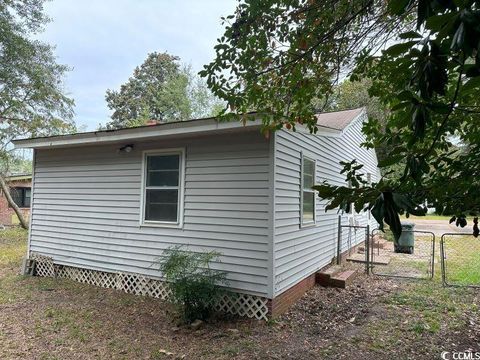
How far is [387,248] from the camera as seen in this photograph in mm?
11477

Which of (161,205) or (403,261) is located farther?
(403,261)

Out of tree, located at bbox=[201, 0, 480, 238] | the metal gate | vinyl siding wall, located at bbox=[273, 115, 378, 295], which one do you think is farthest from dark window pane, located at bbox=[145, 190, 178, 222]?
the metal gate

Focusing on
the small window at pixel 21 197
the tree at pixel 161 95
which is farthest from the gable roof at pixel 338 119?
the small window at pixel 21 197

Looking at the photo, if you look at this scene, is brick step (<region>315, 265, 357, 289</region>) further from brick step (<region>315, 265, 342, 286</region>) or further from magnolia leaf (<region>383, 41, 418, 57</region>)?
magnolia leaf (<region>383, 41, 418, 57</region>)

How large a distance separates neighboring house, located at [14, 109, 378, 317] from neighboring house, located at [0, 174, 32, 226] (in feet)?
45.5

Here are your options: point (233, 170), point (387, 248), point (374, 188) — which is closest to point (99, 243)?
point (233, 170)

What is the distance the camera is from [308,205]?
6.76 metres

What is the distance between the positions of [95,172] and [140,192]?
1301mm

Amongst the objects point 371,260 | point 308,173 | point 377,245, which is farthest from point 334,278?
point 377,245

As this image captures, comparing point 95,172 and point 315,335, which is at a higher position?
point 95,172

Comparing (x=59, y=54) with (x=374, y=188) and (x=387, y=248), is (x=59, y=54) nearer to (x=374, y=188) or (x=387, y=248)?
(x=387, y=248)

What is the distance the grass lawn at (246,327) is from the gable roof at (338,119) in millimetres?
4013

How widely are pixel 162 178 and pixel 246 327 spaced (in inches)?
114

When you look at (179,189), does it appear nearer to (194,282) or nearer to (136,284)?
(194,282)
